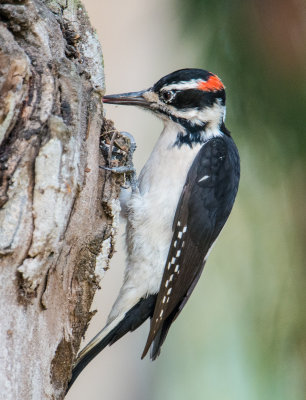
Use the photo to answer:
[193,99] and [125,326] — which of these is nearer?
[125,326]

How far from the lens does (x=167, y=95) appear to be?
2.96 meters

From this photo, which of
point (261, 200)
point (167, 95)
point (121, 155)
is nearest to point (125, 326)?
point (121, 155)

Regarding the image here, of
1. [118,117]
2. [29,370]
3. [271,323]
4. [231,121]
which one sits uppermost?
[118,117]

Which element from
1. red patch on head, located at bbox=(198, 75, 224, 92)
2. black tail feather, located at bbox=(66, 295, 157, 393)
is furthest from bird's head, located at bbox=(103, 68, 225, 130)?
black tail feather, located at bbox=(66, 295, 157, 393)

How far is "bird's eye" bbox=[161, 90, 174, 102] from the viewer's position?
9.70 ft

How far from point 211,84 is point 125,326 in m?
1.21

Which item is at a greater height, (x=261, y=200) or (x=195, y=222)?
(x=261, y=200)

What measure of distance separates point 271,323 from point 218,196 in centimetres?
67

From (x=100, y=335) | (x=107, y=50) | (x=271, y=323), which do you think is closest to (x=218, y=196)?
(x=271, y=323)

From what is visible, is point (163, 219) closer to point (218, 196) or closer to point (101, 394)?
point (218, 196)

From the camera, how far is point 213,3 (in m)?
2.92

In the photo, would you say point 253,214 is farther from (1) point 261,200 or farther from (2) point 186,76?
(2) point 186,76

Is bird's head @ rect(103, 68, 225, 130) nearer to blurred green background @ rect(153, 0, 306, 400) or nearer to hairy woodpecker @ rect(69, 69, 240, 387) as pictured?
hairy woodpecker @ rect(69, 69, 240, 387)

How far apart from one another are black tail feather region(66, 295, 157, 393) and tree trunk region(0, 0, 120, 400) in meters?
0.31
